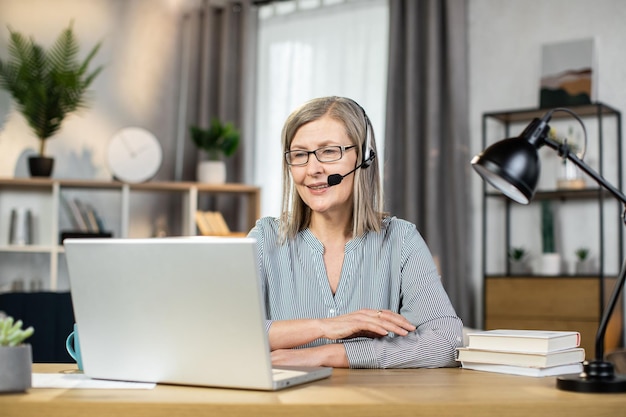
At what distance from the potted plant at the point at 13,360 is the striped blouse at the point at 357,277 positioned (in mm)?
790

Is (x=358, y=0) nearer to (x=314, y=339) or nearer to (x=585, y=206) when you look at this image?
(x=585, y=206)

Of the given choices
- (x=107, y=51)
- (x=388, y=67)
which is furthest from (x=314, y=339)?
(x=107, y=51)

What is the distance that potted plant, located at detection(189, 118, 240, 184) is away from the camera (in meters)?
5.27

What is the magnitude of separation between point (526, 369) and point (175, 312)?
673mm

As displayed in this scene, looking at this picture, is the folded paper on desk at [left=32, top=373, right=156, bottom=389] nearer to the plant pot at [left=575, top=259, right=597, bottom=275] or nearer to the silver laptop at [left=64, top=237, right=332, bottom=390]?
the silver laptop at [left=64, top=237, right=332, bottom=390]

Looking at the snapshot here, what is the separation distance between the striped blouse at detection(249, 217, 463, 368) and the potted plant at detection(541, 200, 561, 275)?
7.82 ft

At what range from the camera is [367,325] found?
1833mm

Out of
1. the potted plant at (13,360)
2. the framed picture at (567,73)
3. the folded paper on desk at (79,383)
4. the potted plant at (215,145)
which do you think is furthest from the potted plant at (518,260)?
the potted plant at (13,360)

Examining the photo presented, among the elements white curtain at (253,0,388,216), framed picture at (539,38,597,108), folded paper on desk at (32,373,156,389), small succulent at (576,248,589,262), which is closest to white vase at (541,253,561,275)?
small succulent at (576,248,589,262)

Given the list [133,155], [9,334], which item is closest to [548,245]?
[133,155]

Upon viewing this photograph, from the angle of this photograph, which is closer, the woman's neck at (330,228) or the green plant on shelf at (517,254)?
the woman's neck at (330,228)

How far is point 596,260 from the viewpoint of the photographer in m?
4.44

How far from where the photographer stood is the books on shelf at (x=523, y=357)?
5.24ft

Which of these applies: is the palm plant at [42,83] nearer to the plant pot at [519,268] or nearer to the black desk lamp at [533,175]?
the plant pot at [519,268]
